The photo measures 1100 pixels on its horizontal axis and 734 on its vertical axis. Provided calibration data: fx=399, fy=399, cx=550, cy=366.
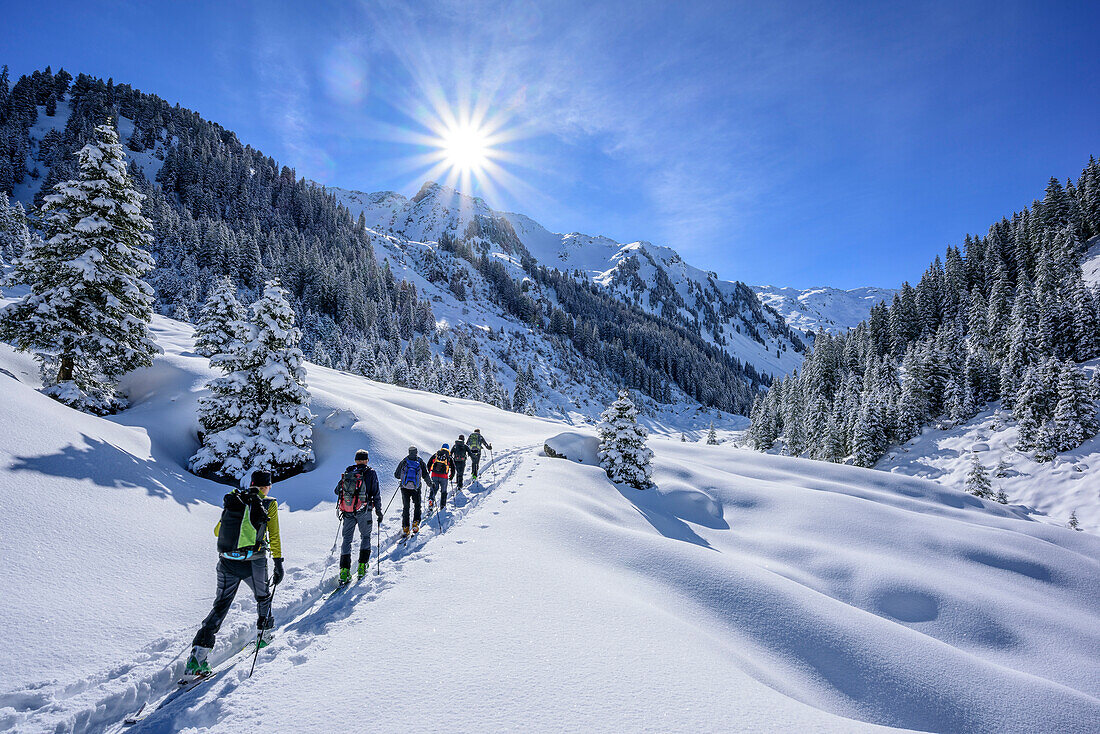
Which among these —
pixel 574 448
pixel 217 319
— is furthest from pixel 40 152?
pixel 574 448

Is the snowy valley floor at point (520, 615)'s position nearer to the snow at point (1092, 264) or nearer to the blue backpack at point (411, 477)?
the blue backpack at point (411, 477)

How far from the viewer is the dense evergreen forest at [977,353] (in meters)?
36.0

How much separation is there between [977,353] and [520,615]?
66.0 m

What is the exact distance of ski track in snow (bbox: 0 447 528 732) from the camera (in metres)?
4.00

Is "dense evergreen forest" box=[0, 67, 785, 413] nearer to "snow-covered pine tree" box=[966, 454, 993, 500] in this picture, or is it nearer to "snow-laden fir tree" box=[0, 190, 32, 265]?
"snow-laden fir tree" box=[0, 190, 32, 265]

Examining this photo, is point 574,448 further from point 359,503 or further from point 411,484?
point 359,503

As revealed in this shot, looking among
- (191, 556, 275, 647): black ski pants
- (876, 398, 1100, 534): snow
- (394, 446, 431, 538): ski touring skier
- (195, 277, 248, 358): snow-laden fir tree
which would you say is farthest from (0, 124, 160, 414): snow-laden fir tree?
(876, 398, 1100, 534): snow

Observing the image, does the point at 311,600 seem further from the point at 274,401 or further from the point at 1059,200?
the point at 1059,200

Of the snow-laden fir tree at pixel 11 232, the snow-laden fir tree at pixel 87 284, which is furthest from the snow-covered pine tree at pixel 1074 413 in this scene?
the snow-laden fir tree at pixel 11 232

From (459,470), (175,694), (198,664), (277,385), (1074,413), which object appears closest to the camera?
(175,694)

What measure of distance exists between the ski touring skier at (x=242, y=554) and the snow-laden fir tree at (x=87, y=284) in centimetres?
1345

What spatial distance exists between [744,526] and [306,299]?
103 metres

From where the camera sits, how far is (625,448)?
60.2ft

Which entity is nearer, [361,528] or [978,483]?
[361,528]
